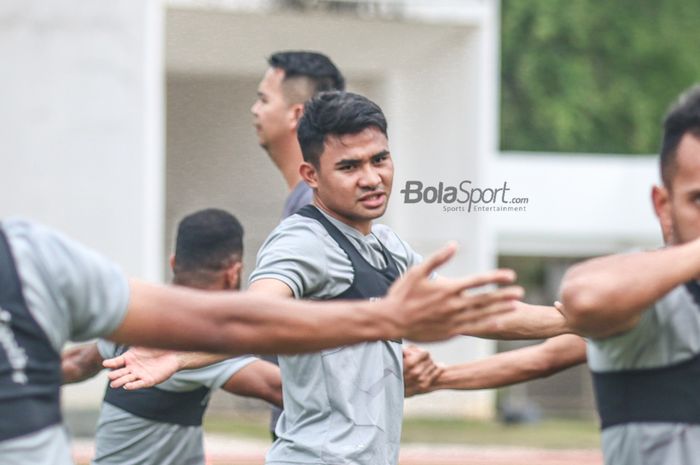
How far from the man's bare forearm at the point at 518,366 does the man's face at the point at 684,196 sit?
62.6 inches

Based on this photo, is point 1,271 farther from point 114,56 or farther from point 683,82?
point 683,82

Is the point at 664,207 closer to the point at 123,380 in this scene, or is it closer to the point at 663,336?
the point at 663,336

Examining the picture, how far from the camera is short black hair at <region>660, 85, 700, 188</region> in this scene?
378cm

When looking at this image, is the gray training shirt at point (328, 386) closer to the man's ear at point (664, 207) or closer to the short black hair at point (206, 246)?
the short black hair at point (206, 246)

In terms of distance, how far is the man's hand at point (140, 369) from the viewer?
4840 mm

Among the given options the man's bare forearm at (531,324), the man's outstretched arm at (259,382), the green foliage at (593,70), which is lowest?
the man's outstretched arm at (259,382)

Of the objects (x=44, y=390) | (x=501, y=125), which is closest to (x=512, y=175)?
(x=501, y=125)

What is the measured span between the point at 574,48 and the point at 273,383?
3292 cm

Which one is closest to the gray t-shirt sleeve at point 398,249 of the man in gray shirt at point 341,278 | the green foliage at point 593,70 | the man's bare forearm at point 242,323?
the man in gray shirt at point 341,278

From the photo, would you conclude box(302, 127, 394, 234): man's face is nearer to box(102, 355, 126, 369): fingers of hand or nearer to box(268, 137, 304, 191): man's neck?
box(102, 355, 126, 369): fingers of hand

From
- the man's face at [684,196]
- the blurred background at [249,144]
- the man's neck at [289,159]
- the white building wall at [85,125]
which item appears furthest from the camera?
the blurred background at [249,144]

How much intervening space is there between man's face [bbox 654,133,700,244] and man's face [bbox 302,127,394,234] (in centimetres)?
168

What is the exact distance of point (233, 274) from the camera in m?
6.54

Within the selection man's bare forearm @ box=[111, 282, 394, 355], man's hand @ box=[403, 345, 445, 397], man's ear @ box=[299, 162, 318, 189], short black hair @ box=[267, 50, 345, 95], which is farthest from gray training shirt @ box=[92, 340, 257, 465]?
man's bare forearm @ box=[111, 282, 394, 355]
